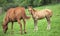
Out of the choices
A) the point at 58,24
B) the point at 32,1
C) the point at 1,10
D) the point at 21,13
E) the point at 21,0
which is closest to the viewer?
the point at 21,0

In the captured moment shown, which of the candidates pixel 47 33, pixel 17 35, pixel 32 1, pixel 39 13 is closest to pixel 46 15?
pixel 39 13

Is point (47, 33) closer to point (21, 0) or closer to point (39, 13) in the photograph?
point (39, 13)

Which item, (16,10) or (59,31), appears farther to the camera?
(59,31)

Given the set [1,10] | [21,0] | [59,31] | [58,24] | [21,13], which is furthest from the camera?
[1,10]

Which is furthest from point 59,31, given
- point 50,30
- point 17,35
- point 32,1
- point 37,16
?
point 32,1

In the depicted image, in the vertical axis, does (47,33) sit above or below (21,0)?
below

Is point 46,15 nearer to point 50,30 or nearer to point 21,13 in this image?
point 50,30

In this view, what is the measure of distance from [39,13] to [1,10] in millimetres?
12413

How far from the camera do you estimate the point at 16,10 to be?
10758 millimetres

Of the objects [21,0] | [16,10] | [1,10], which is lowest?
[1,10]

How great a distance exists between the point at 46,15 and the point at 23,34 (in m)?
1.72

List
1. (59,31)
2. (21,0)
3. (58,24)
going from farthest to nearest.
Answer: (58,24) < (59,31) < (21,0)

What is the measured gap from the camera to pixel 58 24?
13406 millimetres

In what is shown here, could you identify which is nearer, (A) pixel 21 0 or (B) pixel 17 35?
(A) pixel 21 0
